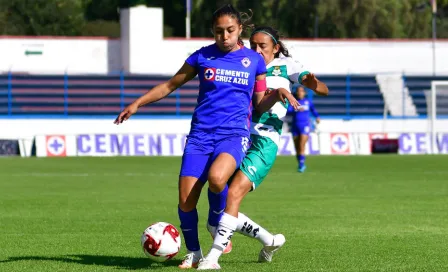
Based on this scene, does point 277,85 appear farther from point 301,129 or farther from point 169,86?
point 301,129

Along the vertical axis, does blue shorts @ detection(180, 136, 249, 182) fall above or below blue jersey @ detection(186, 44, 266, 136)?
below

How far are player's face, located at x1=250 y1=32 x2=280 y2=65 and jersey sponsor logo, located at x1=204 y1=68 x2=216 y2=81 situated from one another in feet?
3.36

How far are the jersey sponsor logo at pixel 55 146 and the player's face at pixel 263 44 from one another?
27.4 meters

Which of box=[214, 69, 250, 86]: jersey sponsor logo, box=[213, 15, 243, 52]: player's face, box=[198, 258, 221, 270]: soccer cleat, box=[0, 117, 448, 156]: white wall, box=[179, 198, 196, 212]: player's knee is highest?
box=[213, 15, 243, 52]: player's face

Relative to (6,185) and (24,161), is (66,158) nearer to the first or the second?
(24,161)

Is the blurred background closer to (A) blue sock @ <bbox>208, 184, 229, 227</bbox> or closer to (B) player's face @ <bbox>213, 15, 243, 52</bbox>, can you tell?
(A) blue sock @ <bbox>208, 184, 229, 227</bbox>

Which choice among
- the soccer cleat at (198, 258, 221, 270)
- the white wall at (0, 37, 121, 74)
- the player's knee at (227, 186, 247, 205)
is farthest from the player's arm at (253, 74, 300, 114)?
the white wall at (0, 37, 121, 74)

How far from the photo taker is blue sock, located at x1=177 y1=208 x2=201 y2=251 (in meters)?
10.1

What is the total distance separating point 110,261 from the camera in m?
10.6

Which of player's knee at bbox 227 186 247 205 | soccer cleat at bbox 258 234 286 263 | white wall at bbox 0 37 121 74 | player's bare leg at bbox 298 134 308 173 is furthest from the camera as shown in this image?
white wall at bbox 0 37 121 74

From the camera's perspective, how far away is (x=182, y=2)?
67.0 meters

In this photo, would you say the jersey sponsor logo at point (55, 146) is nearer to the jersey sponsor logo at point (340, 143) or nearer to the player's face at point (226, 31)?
the jersey sponsor logo at point (340, 143)

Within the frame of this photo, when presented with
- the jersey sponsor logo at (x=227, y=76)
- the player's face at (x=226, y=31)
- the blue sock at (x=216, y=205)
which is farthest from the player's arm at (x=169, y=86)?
the blue sock at (x=216, y=205)

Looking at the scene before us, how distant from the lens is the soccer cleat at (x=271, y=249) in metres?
10.3
